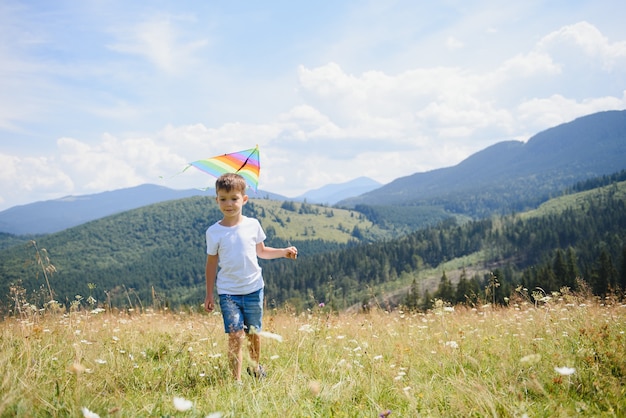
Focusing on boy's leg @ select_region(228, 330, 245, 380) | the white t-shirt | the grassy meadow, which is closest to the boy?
the white t-shirt

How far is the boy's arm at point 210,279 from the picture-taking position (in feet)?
14.2

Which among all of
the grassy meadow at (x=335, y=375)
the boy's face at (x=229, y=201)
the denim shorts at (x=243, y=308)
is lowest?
the grassy meadow at (x=335, y=375)

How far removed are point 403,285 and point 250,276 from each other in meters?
130

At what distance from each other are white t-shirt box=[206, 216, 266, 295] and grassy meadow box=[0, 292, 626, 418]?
2.05 ft

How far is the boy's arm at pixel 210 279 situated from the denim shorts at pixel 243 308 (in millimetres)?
126

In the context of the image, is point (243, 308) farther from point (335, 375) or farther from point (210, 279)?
point (335, 375)

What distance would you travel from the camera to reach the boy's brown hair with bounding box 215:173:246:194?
4477mm

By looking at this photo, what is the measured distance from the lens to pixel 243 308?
4516mm

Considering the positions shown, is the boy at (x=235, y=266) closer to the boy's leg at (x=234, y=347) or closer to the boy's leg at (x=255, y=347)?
the boy's leg at (x=255, y=347)

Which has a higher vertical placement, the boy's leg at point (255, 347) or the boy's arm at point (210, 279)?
the boy's arm at point (210, 279)

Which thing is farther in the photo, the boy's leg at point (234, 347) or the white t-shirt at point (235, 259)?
the white t-shirt at point (235, 259)

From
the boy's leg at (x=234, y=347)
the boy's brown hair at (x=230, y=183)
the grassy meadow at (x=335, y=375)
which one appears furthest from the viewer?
the boy's brown hair at (x=230, y=183)

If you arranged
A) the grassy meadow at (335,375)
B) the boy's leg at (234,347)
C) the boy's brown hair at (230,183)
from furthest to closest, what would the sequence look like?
the boy's brown hair at (230,183)
the boy's leg at (234,347)
the grassy meadow at (335,375)

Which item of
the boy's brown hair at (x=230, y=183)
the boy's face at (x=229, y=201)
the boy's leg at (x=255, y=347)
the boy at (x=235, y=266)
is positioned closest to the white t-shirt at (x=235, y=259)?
the boy at (x=235, y=266)
